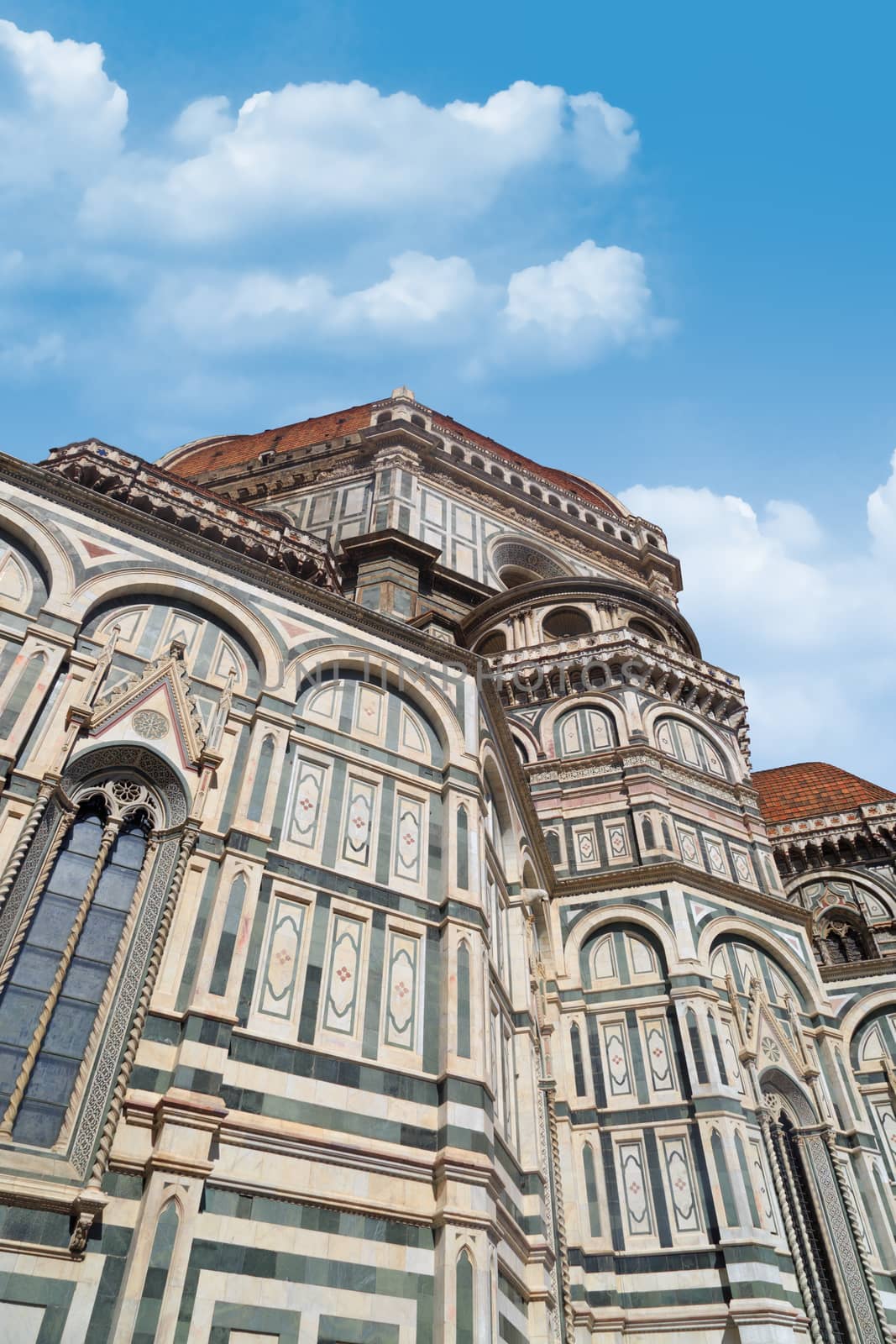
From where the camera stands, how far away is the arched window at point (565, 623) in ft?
84.8

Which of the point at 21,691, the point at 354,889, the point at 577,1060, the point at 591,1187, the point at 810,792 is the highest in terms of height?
the point at 810,792

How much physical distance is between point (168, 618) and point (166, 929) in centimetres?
441

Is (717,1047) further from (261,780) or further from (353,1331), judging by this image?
(261,780)

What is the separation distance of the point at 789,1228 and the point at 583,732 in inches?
392

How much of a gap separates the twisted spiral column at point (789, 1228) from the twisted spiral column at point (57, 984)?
10837 millimetres

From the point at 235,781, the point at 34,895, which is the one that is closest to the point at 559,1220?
the point at 235,781

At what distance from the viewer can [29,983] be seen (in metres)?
9.04

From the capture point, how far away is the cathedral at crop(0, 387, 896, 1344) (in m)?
8.58

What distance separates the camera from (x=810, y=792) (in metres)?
28.5

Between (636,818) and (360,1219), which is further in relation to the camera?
(636,818)

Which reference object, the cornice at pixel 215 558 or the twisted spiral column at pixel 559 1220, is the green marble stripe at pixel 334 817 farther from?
the twisted spiral column at pixel 559 1220

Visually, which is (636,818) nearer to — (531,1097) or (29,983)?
(531,1097)

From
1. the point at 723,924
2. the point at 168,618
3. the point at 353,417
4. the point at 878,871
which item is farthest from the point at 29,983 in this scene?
the point at 353,417

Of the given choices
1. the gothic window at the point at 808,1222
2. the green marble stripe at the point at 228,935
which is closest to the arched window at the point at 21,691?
the green marble stripe at the point at 228,935
